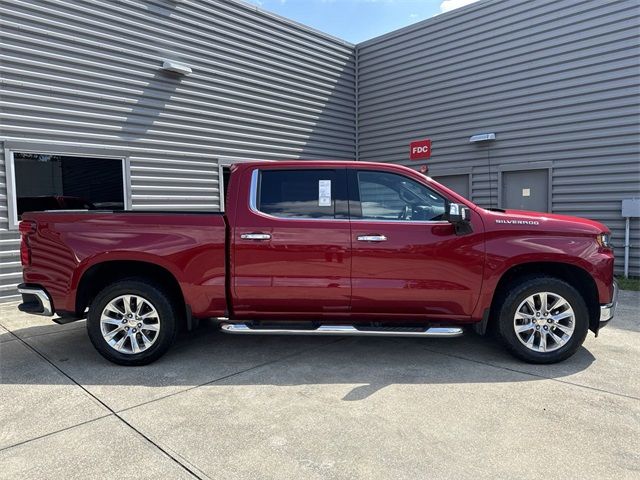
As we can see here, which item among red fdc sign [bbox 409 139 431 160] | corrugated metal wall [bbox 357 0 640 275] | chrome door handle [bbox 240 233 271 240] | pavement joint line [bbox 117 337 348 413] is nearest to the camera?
pavement joint line [bbox 117 337 348 413]

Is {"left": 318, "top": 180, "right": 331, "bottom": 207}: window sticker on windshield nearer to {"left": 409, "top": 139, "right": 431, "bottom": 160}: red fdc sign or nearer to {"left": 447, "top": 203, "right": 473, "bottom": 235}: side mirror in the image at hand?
{"left": 447, "top": 203, "right": 473, "bottom": 235}: side mirror

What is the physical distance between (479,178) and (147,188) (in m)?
6.94

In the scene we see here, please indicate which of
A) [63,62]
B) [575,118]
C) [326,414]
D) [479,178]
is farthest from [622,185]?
[63,62]

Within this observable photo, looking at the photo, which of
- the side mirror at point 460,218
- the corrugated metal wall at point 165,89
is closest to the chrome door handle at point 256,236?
the side mirror at point 460,218

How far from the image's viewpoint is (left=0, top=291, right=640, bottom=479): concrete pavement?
8.14 ft

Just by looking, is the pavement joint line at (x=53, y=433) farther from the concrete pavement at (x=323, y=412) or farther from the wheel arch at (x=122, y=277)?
the wheel arch at (x=122, y=277)

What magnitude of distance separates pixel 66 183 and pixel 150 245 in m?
4.17

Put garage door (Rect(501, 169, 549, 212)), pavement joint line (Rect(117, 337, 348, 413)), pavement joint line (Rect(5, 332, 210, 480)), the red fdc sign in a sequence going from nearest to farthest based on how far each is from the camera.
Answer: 1. pavement joint line (Rect(5, 332, 210, 480))
2. pavement joint line (Rect(117, 337, 348, 413))
3. garage door (Rect(501, 169, 549, 212))
4. the red fdc sign

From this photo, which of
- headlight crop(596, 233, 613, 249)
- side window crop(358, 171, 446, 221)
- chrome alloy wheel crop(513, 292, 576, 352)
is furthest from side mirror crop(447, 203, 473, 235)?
headlight crop(596, 233, 613, 249)

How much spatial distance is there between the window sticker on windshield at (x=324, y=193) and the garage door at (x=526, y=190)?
6.55m

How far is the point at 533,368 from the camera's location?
3867 mm

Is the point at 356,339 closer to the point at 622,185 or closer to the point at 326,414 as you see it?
the point at 326,414

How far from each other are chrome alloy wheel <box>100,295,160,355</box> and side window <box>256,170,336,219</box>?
1.43 m

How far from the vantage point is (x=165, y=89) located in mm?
8102
